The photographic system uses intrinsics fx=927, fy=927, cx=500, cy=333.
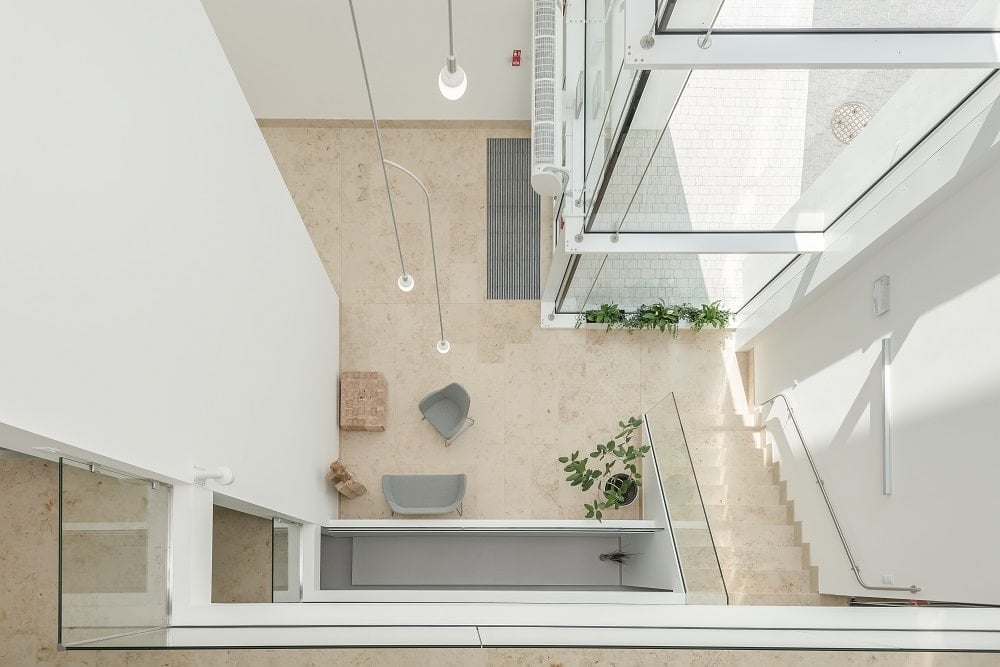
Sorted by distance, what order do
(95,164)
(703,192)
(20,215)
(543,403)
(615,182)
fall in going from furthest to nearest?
(543,403)
(703,192)
(615,182)
(95,164)
(20,215)

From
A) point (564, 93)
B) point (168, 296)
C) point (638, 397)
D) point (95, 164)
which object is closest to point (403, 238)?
point (638, 397)

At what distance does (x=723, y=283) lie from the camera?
28.4 feet

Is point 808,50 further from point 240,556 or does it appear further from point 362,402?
point 362,402

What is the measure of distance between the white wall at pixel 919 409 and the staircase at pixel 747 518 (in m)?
0.25

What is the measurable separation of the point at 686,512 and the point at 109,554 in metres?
4.13

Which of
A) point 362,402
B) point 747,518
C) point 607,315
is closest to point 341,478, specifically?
point 362,402

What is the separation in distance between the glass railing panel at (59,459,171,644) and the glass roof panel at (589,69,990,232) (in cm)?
274

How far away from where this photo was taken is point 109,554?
9.77ft

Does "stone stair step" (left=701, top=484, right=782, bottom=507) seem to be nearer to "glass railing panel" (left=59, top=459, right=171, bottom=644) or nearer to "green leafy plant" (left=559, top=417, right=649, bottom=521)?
"green leafy plant" (left=559, top=417, right=649, bottom=521)

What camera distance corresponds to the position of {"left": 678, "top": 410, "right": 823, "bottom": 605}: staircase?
7410mm

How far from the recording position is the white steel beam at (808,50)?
3.77 m

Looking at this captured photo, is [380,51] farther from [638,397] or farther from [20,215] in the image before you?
[20,215]

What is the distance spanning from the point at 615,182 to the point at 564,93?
1118 mm

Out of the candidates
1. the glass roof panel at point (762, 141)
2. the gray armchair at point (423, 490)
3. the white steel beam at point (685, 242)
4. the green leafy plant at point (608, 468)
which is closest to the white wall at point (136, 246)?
the glass roof panel at point (762, 141)
